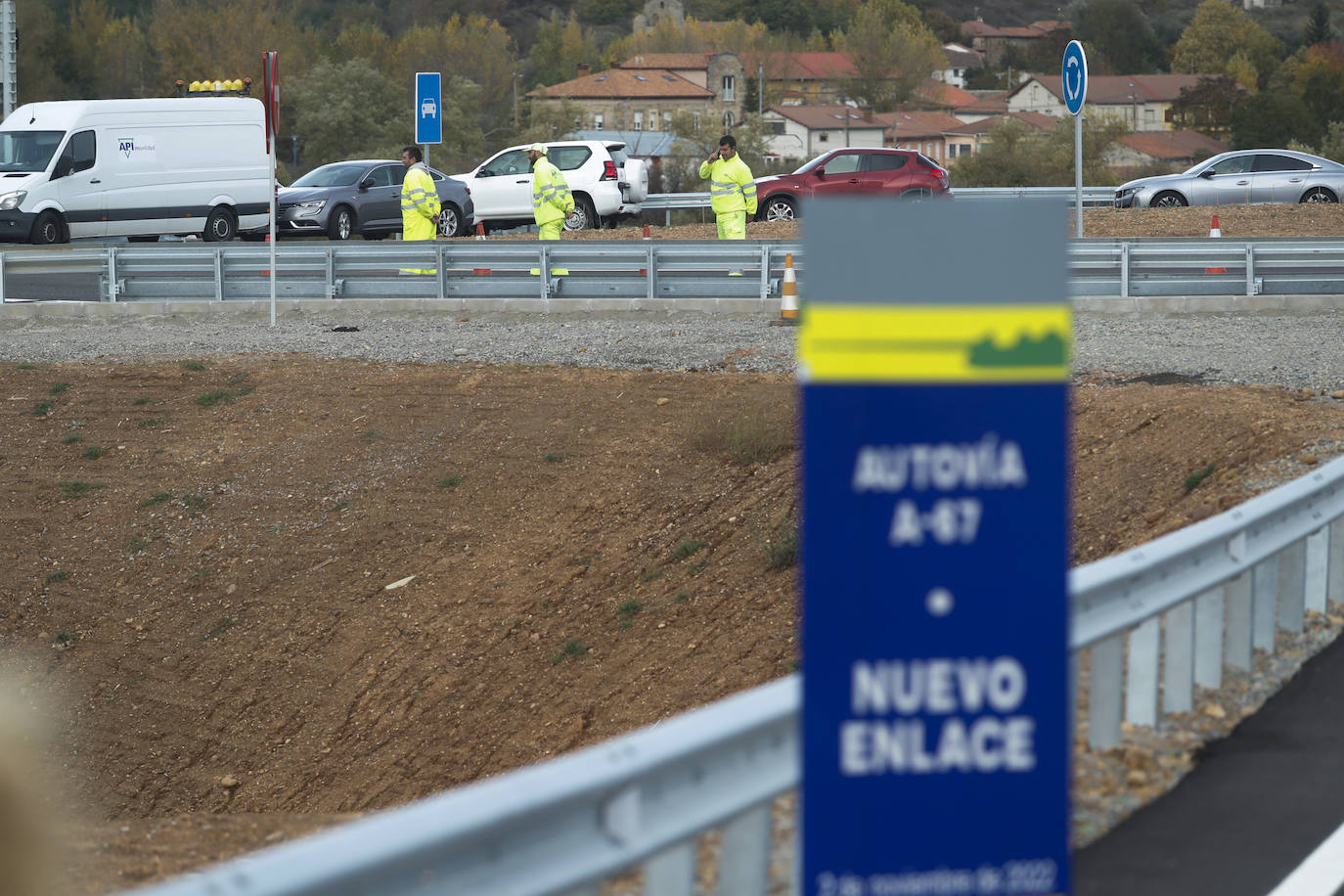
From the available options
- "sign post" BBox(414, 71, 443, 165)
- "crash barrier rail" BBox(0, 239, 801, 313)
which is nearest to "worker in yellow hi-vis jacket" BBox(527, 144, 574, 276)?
"crash barrier rail" BBox(0, 239, 801, 313)

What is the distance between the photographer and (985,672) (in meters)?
3.13

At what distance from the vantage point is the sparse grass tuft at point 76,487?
1551 centimetres

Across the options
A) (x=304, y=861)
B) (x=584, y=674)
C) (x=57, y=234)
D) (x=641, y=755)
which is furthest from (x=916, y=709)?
(x=57, y=234)

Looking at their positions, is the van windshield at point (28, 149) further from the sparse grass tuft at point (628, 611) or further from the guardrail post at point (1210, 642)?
the guardrail post at point (1210, 642)

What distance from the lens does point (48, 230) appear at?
2775 centimetres

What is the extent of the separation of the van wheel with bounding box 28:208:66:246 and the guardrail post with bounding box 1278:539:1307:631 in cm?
2429

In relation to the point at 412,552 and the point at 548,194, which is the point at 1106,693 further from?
the point at 548,194

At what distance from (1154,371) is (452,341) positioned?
7.92 m

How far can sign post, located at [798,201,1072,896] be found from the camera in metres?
3.05

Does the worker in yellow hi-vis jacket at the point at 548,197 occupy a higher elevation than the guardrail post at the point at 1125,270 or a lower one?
higher

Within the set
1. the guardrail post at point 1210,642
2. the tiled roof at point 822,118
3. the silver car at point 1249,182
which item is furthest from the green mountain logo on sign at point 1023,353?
the tiled roof at point 822,118

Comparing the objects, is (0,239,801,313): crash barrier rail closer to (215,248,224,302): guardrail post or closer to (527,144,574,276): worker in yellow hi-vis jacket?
(215,248,224,302): guardrail post

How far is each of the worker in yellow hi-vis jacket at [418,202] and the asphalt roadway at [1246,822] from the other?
17.6 metres

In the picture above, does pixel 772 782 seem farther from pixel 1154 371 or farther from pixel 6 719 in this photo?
pixel 1154 371
